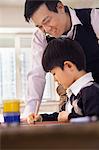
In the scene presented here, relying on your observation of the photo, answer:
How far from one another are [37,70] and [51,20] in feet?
0.77

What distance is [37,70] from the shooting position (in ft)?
3.57

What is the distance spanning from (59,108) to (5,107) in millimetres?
245

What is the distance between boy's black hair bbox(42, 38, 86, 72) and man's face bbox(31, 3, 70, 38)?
0.09 m

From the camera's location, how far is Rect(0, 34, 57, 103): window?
0.96m

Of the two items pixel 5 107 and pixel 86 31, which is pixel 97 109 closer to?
pixel 5 107

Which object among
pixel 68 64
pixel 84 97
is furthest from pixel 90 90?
pixel 68 64

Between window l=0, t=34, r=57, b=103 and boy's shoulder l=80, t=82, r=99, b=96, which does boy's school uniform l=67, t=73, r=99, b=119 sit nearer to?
boy's shoulder l=80, t=82, r=99, b=96

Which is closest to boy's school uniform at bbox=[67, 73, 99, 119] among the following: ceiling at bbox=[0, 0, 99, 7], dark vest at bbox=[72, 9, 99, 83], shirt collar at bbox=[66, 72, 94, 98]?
shirt collar at bbox=[66, 72, 94, 98]

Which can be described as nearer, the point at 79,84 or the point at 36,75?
the point at 79,84

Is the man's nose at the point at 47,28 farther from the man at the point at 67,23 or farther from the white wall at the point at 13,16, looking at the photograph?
the white wall at the point at 13,16

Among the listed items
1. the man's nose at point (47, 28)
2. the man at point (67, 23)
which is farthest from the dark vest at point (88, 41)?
the man's nose at point (47, 28)

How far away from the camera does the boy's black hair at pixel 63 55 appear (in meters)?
0.81

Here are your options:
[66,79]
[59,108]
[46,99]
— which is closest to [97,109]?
[66,79]

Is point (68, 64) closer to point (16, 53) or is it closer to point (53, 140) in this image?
point (16, 53)
